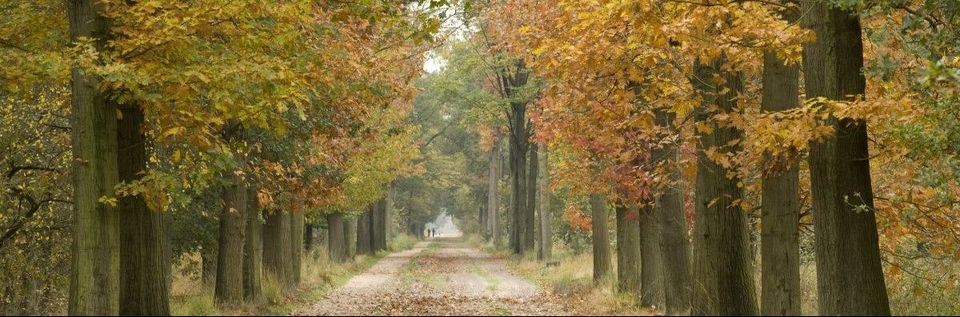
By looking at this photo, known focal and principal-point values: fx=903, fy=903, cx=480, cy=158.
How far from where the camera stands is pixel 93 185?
11.8 meters

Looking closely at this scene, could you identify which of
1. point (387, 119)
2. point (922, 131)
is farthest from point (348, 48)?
point (387, 119)

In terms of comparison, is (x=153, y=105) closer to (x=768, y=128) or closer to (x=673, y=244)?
(x=768, y=128)

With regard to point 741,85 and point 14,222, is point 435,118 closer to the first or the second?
point 14,222

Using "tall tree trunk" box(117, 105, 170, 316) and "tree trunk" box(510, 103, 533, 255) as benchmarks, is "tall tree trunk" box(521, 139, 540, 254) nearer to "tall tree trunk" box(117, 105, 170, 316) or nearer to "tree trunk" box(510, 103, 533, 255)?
"tree trunk" box(510, 103, 533, 255)

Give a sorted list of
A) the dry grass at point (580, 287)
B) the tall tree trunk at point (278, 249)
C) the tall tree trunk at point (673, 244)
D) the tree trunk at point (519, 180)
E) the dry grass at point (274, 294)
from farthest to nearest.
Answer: the tree trunk at point (519, 180)
the tall tree trunk at point (278, 249)
the dry grass at point (580, 287)
the tall tree trunk at point (673, 244)
the dry grass at point (274, 294)

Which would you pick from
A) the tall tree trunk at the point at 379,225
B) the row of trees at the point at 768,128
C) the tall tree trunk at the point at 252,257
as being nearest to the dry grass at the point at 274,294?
the tall tree trunk at the point at 252,257

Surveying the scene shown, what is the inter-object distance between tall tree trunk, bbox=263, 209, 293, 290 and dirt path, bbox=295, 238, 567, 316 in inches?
50.4

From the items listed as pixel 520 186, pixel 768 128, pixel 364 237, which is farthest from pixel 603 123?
pixel 364 237

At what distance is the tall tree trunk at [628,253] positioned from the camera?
19.6 meters

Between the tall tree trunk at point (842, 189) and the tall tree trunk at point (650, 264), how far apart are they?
605 cm

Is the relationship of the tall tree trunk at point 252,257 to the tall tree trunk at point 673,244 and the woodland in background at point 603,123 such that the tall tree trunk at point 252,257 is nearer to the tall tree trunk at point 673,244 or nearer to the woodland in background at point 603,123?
the woodland in background at point 603,123

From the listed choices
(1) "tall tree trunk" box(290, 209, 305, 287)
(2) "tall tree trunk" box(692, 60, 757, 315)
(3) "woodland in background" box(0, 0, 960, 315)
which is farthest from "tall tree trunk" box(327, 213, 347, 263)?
(2) "tall tree trunk" box(692, 60, 757, 315)

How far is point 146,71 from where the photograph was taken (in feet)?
37.9

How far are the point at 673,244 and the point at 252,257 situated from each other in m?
8.93
